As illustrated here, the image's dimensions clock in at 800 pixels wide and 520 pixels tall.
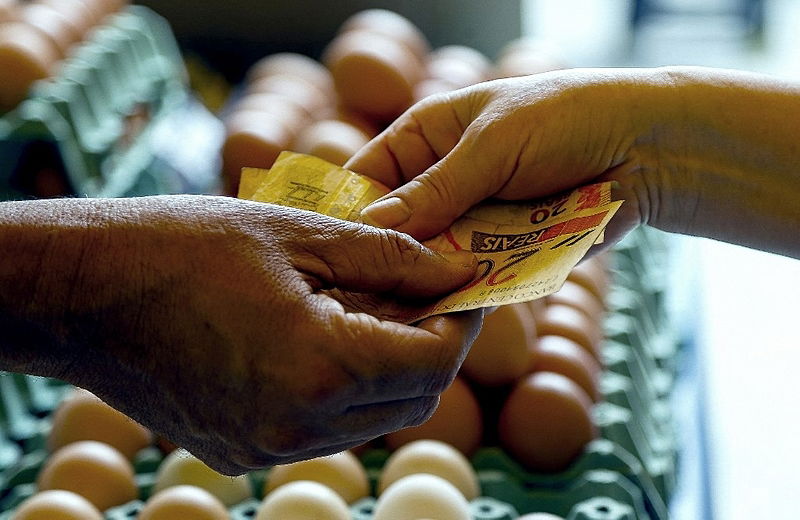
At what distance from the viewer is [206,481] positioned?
1515 millimetres

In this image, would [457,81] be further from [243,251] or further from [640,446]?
[243,251]

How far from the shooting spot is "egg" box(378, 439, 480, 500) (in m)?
1.51

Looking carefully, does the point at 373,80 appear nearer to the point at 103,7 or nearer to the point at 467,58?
the point at 467,58

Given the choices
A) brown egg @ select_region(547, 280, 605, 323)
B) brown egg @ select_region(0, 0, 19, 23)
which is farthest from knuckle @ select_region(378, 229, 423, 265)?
brown egg @ select_region(0, 0, 19, 23)

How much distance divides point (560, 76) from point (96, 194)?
119 cm

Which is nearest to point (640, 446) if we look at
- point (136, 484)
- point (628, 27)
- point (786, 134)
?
point (786, 134)

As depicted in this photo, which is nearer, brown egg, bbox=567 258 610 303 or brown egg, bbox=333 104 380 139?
brown egg, bbox=567 258 610 303

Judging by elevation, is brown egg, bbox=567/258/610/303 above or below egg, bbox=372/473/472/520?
below

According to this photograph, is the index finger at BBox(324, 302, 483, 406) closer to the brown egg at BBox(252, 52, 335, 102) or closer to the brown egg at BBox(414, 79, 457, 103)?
the brown egg at BBox(414, 79, 457, 103)

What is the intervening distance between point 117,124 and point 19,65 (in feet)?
0.97

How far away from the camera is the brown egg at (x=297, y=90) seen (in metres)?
2.55

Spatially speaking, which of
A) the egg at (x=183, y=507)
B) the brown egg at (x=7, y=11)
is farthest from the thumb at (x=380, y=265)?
the brown egg at (x=7, y=11)

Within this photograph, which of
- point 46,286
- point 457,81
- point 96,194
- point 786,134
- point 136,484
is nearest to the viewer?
point 46,286

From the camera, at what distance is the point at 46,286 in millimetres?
1077
